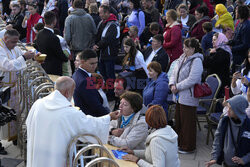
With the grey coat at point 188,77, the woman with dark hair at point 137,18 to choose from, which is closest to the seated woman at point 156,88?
the grey coat at point 188,77

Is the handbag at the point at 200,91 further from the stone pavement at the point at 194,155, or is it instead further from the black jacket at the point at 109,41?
the black jacket at the point at 109,41

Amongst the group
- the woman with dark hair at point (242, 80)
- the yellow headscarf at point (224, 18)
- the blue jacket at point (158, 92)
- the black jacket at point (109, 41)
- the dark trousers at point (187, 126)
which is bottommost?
the dark trousers at point (187, 126)

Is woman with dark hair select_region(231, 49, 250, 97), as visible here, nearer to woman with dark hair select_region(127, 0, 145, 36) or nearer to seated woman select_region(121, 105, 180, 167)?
seated woman select_region(121, 105, 180, 167)

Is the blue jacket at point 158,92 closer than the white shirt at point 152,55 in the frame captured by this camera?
Yes

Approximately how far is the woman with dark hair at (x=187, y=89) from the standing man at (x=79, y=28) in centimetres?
297

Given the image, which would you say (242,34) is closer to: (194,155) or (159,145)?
(194,155)

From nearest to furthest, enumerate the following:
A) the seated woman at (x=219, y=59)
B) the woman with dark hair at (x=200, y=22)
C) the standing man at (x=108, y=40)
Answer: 1. the seated woman at (x=219, y=59)
2. the standing man at (x=108, y=40)
3. the woman with dark hair at (x=200, y=22)

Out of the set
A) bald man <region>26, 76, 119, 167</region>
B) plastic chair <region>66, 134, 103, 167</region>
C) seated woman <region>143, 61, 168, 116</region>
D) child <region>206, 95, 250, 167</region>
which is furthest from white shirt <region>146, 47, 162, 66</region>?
plastic chair <region>66, 134, 103, 167</region>

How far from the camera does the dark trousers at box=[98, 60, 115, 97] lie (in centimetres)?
822

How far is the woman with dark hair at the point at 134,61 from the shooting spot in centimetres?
695

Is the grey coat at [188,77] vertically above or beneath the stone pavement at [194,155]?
above

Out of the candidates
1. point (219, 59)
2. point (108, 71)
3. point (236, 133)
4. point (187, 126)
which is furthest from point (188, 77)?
point (108, 71)

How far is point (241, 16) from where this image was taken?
25.8 ft

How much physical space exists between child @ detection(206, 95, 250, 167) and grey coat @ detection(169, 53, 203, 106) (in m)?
1.67
